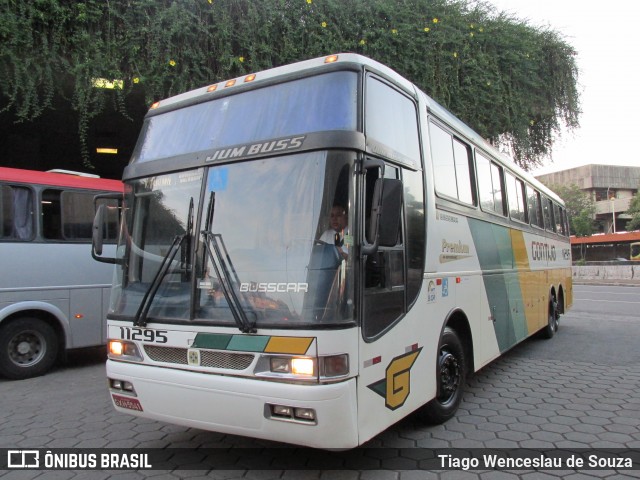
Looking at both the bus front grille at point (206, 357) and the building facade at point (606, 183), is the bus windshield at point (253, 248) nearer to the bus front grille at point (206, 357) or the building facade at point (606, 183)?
the bus front grille at point (206, 357)

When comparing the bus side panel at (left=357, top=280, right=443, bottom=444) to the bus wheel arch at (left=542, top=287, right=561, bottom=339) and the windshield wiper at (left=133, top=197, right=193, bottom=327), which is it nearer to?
the windshield wiper at (left=133, top=197, right=193, bottom=327)

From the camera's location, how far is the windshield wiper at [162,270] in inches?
145

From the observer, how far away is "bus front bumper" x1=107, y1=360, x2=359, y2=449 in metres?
3.07

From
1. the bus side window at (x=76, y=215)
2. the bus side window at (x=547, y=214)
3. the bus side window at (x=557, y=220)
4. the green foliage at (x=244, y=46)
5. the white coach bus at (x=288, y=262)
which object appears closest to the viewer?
the white coach bus at (x=288, y=262)

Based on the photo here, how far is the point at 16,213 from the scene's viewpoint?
700 centimetres

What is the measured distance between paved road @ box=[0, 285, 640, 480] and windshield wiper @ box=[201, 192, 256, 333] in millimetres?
1267

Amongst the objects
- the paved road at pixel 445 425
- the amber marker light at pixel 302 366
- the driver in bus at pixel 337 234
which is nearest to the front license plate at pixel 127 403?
the paved road at pixel 445 425

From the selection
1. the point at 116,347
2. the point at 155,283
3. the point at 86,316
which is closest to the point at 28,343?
the point at 86,316

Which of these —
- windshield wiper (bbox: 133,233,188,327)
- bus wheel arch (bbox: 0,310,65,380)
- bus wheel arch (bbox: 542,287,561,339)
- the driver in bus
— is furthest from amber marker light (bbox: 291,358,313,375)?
bus wheel arch (bbox: 542,287,561,339)

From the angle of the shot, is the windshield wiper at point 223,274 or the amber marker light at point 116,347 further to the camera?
the amber marker light at point 116,347

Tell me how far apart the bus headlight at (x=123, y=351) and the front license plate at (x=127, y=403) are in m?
0.31

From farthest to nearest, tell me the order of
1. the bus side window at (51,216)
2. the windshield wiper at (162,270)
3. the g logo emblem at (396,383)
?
the bus side window at (51,216), the windshield wiper at (162,270), the g logo emblem at (396,383)

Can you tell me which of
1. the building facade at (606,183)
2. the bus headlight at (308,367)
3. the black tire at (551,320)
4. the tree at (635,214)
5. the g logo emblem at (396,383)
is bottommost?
the black tire at (551,320)

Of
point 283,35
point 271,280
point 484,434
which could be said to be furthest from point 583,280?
point 271,280
